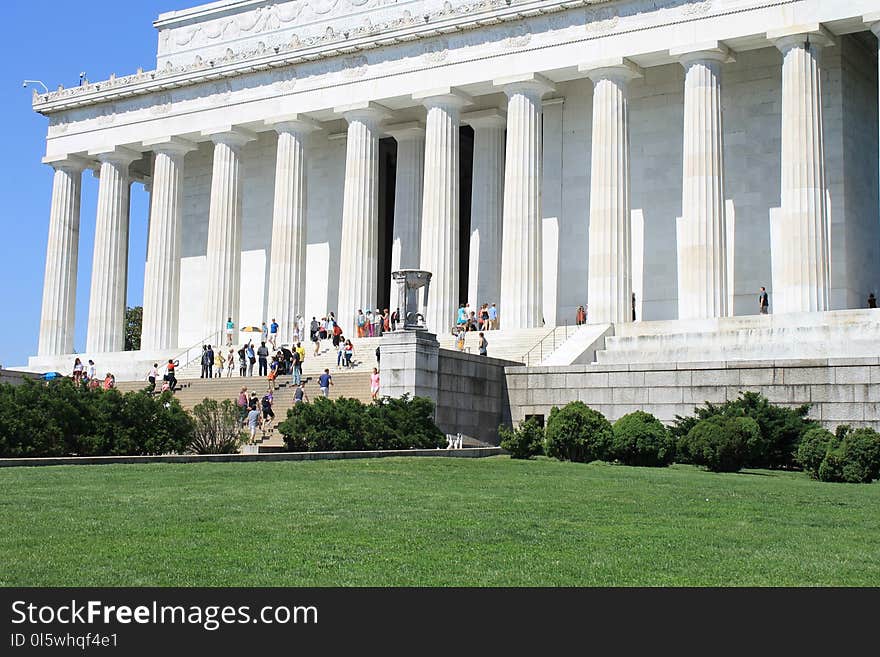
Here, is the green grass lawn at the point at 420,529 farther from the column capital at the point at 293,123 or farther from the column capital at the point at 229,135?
the column capital at the point at 229,135

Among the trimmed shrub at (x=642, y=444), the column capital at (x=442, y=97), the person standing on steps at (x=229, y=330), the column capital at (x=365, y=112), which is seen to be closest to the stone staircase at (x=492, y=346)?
the person standing on steps at (x=229, y=330)

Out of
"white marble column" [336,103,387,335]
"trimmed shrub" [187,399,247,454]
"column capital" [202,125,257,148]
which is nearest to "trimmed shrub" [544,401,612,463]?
"trimmed shrub" [187,399,247,454]

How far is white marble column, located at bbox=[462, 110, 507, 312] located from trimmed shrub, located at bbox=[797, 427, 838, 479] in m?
29.9

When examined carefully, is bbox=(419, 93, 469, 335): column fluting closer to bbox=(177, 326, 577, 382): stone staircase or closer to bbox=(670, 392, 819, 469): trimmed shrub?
bbox=(177, 326, 577, 382): stone staircase

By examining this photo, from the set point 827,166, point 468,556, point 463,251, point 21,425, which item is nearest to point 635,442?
point 21,425

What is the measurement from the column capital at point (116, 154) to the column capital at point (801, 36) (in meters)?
34.7

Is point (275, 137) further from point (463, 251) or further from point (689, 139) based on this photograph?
point (689, 139)

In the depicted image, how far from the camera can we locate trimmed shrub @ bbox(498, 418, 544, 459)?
30.9 meters

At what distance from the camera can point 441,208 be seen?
178 ft

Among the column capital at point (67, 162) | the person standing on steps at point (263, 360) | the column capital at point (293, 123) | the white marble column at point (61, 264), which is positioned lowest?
the person standing on steps at point (263, 360)

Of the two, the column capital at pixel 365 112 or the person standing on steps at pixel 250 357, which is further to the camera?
the column capital at pixel 365 112

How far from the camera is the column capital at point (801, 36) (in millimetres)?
46094

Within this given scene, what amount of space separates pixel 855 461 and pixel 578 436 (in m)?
7.16
